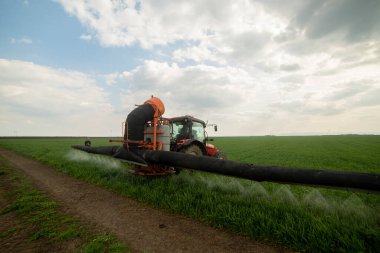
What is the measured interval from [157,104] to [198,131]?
123 inches

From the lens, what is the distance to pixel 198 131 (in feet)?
34.0

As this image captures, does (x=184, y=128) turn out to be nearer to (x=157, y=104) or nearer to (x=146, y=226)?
(x=157, y=104)

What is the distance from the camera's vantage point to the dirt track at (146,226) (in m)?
3.82

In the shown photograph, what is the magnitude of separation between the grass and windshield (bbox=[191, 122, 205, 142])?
231 inches

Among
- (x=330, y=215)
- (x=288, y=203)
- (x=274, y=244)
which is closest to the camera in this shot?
(x=274, y=244)

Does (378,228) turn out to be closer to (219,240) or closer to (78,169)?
(219,240)

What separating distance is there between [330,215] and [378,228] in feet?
2.79

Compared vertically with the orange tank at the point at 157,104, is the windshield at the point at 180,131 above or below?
below

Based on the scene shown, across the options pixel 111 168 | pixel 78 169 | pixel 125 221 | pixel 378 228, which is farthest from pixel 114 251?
pixel 78 169

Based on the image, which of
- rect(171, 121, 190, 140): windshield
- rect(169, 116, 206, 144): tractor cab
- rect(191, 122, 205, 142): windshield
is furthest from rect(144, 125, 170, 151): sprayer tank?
rect(191, 122, 205, 142): windshield

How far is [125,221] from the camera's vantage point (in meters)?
4.86

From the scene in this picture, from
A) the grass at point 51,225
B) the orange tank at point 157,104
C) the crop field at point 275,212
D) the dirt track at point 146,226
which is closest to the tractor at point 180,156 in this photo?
the orange tank at point 157,104

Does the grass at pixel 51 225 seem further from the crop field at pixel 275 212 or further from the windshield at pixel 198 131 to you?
the windshield at pixel 198 131

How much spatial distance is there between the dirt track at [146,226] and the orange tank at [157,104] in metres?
3.06
